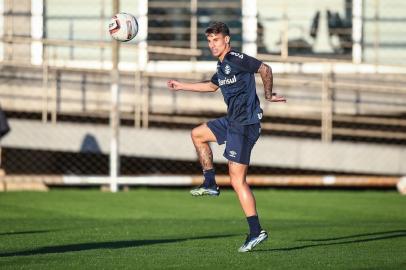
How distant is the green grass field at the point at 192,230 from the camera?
1004 cm

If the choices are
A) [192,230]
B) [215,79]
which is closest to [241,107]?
[215,79]

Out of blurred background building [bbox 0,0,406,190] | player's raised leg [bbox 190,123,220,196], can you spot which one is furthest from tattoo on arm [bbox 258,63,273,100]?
blurred background building [bbox 0,0,406,190]

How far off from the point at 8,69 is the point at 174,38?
3.03 meters

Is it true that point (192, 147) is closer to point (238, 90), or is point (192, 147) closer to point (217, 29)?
point (238, 90)

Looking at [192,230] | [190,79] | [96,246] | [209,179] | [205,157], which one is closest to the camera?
[96,246]

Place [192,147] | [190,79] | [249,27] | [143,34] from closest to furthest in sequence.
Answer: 1. [192,147]
2. [190,79]
3. [143,34]
4. [249,27]

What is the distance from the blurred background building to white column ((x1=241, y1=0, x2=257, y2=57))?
A: 0.9 inches

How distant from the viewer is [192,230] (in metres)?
13.2

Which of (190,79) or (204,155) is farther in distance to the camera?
(190,79)

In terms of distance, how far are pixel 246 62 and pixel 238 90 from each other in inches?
12.7

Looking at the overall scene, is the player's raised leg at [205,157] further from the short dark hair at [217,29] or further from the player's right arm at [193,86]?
the short dark hair at [217,29]

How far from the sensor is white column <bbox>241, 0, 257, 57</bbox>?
21525mm

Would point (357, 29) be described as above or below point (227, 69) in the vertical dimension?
above

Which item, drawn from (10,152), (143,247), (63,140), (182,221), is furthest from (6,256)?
(10,152)
